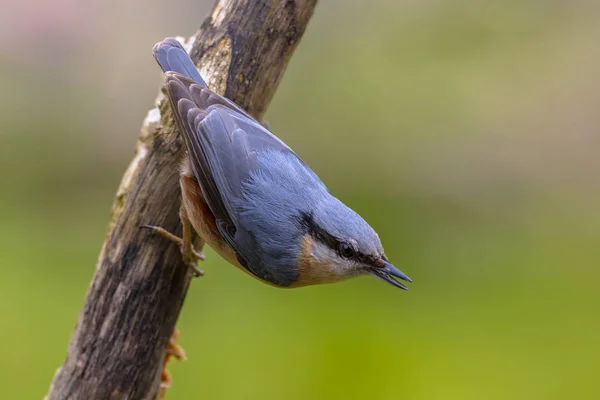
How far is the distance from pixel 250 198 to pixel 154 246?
47cm

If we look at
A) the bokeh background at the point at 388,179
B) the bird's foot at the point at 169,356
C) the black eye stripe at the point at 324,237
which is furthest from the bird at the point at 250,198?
the bokeh background at the point at 388,179

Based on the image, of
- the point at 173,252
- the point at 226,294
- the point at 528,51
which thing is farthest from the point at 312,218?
the point at 528,51

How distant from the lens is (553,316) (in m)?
6.12

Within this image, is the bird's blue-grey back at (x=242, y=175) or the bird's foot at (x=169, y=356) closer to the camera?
the bird's blue-grey back at (x=242, y=175)

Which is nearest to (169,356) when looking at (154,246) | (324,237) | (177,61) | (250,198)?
(154,246)

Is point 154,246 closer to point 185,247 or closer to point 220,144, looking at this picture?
point 185,247

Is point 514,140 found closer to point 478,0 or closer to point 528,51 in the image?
point 528,51

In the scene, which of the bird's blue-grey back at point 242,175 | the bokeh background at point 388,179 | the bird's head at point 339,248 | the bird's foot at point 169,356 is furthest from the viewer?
the bokeh background at point 388,179

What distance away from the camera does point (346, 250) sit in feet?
9.53

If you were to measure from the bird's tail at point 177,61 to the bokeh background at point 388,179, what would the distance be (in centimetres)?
294

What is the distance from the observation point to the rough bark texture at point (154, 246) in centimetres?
302

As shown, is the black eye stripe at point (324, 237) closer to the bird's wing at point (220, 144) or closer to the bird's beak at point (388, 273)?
the bird's beak at point (388, 273)

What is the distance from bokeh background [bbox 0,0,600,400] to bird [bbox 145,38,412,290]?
→ 257 cm

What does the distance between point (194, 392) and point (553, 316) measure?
308cm
